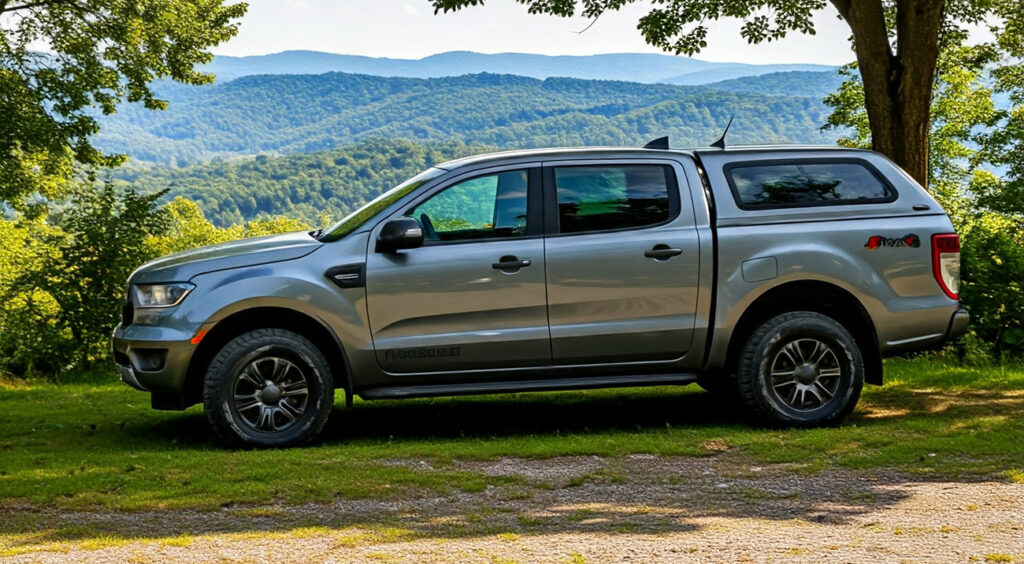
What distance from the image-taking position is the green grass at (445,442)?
612 centimetres

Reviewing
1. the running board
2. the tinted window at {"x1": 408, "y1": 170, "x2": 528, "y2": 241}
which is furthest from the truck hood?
the running board

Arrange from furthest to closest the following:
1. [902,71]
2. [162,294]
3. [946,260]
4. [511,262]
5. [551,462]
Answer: [902,71]
[946,260]
[511,262]
[162,294]
[551,462]

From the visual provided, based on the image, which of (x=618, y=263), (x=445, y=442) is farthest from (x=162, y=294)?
(x=618, y=263)

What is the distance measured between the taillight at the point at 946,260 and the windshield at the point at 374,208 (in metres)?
3.47

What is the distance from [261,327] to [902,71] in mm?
7531

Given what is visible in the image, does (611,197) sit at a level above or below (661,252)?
above

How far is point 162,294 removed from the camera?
7.04 m

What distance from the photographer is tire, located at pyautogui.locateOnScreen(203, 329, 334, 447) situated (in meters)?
6.95

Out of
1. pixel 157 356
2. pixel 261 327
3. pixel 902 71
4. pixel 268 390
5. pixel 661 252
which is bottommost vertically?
pixel 268 390

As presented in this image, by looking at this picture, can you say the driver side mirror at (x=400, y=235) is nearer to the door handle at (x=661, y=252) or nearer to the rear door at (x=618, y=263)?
the rear door at (x=618, y=263)

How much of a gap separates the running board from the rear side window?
4.97 feet

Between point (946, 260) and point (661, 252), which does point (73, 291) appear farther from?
point (946, 260)

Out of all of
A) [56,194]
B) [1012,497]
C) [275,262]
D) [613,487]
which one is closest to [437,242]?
[275,262]

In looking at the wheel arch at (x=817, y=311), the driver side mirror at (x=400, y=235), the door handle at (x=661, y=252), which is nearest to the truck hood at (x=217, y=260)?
the driver side mirror at (x=400, y=235)
